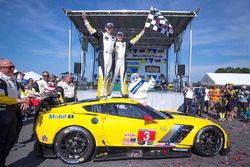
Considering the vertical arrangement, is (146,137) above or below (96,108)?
below

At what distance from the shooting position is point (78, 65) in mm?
11797

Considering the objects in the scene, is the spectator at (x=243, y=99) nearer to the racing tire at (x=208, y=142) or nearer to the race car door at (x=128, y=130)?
the racing tire at (x=208, y=142)

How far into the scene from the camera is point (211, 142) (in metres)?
4.06

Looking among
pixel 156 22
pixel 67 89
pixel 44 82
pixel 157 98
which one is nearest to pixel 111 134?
pixel 67 89

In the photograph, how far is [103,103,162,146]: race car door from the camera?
3.75 m

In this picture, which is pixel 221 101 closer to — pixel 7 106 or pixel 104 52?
pixel 104 52

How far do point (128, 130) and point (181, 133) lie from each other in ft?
3.18

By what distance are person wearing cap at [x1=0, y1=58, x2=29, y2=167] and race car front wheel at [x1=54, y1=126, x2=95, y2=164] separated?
75cm

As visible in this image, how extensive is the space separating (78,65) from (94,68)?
4091 millimetres

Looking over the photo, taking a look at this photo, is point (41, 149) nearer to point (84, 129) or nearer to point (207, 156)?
point (84, 129)

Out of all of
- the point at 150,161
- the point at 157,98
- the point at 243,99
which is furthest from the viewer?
the point at 243,99

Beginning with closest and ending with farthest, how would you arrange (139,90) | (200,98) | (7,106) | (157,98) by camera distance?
1. (7,106)
2. (139,90)
3. (157,98)
4. (200,98)

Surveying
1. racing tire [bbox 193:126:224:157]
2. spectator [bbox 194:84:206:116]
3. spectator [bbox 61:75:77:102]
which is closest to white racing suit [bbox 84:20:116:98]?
spectator [bbox 61:75:77:102]

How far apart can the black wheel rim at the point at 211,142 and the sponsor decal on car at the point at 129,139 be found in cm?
128
